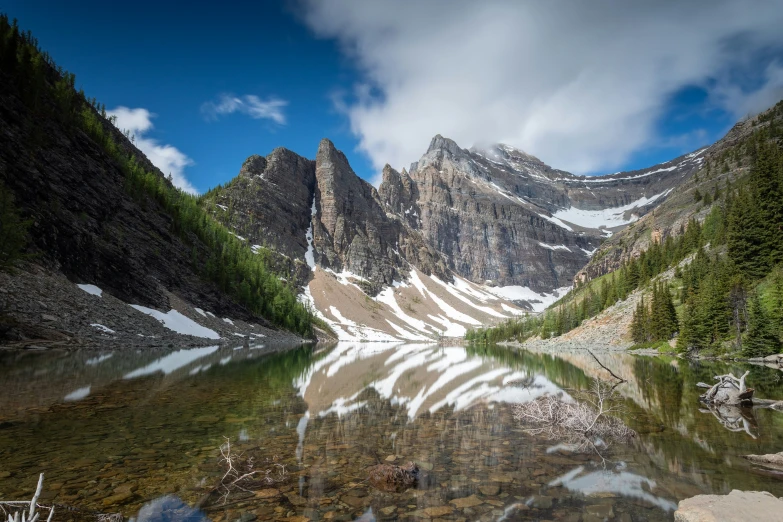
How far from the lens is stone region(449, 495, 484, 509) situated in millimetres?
7562

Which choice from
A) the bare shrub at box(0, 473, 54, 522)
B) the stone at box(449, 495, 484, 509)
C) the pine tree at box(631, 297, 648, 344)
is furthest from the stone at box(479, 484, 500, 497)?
the pine tree at box(631, 297, 648, 344)

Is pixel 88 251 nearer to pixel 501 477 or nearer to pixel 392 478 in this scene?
pixel 392 478

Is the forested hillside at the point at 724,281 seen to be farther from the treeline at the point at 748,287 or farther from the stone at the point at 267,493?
the stone at the point at 267,493

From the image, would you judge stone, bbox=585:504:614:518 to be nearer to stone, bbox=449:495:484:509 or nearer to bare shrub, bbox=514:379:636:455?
stone, bbox=449:495:484:509

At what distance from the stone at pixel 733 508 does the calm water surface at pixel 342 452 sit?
0.80m

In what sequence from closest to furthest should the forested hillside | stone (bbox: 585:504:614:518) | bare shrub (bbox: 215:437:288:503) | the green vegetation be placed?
stone (bbox: 585:504:614:518)
bare shrub (bbox: 215:437:288:503)
the forested hillside
the green vegetation

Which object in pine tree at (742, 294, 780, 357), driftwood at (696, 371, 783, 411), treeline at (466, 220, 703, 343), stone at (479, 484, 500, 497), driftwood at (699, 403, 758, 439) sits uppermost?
treeline at (466, 220, 703, 343)

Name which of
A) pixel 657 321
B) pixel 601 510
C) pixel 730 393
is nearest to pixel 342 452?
pixel 601 510

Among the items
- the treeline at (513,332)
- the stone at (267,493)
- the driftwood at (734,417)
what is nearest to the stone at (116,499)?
the stone at (267,493)

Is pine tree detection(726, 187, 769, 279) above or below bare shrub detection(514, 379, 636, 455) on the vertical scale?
above

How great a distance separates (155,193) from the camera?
9694 cm

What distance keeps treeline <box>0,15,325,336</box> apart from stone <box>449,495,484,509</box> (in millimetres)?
86311

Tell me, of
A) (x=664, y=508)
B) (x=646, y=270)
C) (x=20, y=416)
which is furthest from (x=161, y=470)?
(x=646, y=270)

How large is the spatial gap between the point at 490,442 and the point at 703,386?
724 inches
